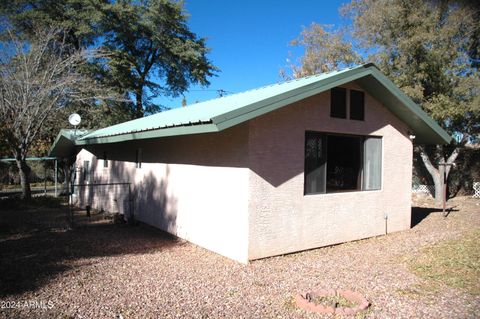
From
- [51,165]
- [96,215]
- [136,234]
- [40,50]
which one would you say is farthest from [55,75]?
[51,165]

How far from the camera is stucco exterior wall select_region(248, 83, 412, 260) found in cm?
652

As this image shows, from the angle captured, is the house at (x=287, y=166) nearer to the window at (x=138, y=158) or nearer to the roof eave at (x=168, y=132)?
the roof eave at (x=168, y=132)

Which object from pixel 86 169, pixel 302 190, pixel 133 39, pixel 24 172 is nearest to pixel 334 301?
pixel 302 190

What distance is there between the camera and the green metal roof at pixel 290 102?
5.78m

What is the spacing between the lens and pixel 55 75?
15984 millimetres

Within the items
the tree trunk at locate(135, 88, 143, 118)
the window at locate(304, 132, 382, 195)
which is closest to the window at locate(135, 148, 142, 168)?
the window at locate(304, 132, 382, 195)

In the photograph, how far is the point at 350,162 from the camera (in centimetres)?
872

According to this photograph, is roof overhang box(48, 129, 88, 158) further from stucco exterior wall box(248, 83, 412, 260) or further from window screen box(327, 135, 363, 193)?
window screen box(327, 135, 363, 193)

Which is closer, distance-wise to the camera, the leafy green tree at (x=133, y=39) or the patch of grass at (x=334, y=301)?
the patch of grass at (x=334, y=301)

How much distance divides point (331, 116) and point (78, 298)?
5954mm

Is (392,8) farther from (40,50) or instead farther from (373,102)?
(40,50)

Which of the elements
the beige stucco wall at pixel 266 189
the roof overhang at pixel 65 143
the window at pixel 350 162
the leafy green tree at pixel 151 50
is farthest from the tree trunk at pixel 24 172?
the window at pixel 350 162

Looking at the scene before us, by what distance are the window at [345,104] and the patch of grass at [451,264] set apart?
3309 millimetres

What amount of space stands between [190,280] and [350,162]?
5.11 metres
